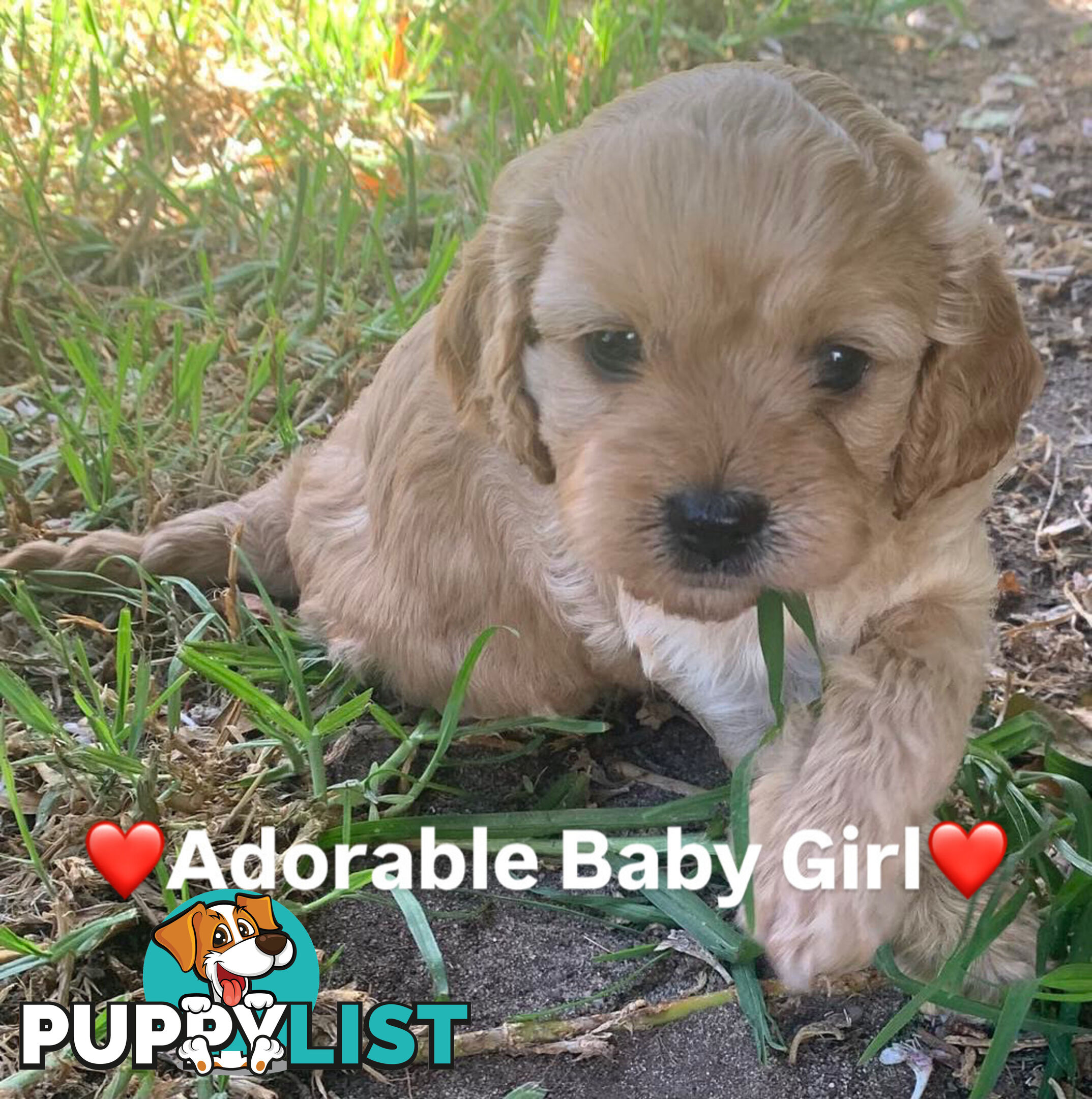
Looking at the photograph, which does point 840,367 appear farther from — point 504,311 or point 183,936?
point 183,936

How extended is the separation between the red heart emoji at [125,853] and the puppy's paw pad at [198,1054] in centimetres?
33

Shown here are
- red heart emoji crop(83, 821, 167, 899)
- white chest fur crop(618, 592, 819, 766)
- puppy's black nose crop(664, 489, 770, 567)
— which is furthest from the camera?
white chest fur crop(618, 592, 819, 766)

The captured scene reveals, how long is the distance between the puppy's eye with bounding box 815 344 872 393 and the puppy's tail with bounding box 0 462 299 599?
155 centimetres

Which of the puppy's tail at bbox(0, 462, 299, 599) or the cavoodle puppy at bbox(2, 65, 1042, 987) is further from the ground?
the cavoodle puppy at bbox(2, 65, 1042, 987)

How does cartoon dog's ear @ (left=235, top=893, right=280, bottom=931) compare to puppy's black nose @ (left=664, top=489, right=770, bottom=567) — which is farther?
cartoon dog's ear @ (left=235, top=893, right=280, bottom=931)

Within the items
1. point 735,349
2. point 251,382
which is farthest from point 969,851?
point 251,382

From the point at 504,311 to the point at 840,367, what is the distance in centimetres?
62

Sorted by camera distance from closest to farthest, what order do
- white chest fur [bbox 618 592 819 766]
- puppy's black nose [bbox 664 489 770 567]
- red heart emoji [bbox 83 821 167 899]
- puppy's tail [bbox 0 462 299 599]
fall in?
puppy's black nose [bbox 664 489 770 567] → red heart emoji [bbox 83 821 167 899] → white chest fur [bbox 618 592 819 766] → puppy's tail [bbox 0 462 299 599]

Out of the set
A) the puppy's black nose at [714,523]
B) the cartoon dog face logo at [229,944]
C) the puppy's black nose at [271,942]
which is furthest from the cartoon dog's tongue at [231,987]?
the puppy's black nose at [714,523]

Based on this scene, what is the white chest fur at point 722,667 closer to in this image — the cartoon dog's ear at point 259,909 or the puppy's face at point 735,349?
the puppy's face at point 735,349

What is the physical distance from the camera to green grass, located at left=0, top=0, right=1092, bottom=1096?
2150mm

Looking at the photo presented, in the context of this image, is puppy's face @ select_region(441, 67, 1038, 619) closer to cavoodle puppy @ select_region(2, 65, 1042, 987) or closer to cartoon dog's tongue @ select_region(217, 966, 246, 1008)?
cavoodle puppy @ select_region(2, 65, 1042, 987)

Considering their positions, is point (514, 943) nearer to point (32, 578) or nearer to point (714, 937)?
point (714, 937)

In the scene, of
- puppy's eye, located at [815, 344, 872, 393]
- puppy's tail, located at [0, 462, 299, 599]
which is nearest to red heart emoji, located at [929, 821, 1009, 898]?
puppy's eye, located at [815, 344, 872, 393]
